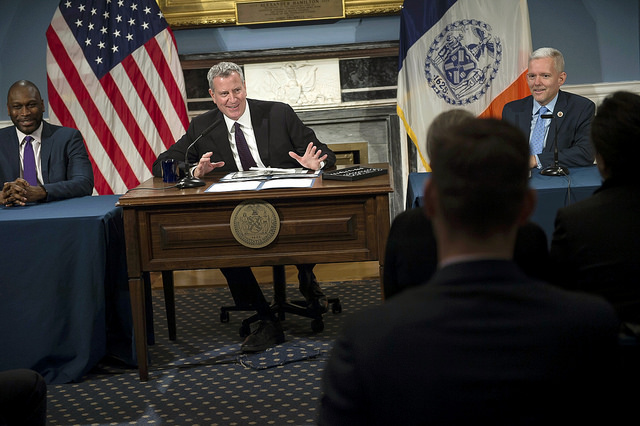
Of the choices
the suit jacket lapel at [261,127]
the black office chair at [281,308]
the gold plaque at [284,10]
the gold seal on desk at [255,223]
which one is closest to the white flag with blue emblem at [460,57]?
the gold plaque at [284,10]

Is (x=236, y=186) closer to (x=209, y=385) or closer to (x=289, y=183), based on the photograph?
(x=289, y=183)

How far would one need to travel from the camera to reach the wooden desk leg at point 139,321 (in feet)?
10.5

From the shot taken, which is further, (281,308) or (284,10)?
(284,10)

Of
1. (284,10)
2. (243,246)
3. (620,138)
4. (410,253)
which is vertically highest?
(284,10)

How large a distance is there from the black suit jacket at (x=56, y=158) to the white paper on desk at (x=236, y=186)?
0.91 metres

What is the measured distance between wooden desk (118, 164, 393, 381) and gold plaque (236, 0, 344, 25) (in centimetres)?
262

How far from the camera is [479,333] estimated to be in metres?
0.89

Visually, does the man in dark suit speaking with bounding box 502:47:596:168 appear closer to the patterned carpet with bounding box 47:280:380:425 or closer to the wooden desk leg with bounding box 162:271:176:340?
the patterned carpet with bounding box 47:280:380:425

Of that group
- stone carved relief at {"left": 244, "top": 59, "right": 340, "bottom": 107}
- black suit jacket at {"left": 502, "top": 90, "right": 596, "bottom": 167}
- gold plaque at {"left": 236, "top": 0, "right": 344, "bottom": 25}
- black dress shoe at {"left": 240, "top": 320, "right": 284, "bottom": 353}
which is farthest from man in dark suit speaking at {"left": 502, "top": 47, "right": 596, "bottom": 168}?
gold plaque at {"left": 236, "top": 0, "right": 344, "bottom": 25}

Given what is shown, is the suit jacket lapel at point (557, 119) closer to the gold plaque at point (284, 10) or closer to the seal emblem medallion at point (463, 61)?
the seal emblem medallion at point (463, 61)

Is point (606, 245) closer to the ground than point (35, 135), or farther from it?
closer to the ground

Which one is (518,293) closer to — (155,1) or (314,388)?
(314,388)

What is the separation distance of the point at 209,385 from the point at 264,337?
0.48m

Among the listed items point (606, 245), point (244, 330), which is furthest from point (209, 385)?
point (606, 245)
